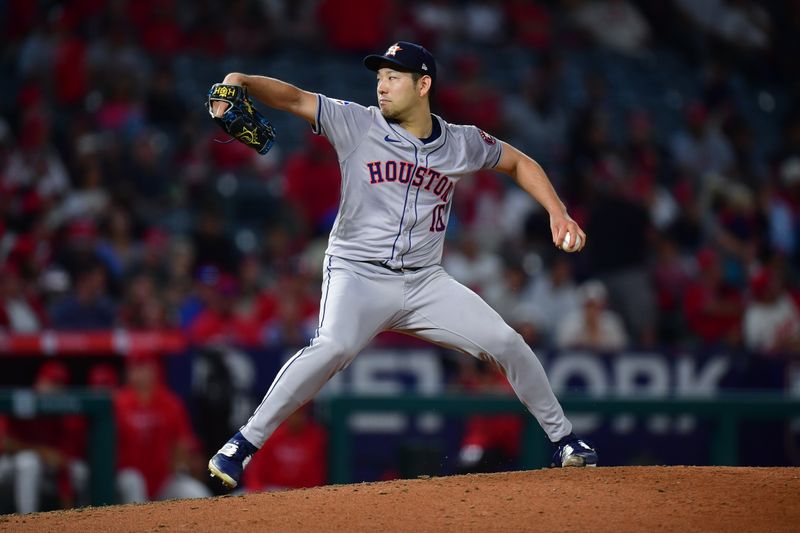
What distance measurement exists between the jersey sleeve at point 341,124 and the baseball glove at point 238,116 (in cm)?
31

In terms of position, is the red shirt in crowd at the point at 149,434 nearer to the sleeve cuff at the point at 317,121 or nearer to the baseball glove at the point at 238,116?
the sleeve cuff at the point at 317,121

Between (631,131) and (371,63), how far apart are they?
8.34m

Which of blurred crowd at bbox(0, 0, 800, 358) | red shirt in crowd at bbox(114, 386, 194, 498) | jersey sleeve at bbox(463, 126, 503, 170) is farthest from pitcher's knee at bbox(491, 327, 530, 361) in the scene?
blurred crowd at bbox(0, 0, 800, 358)

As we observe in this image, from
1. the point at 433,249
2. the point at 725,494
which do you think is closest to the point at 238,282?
the point at 433,249

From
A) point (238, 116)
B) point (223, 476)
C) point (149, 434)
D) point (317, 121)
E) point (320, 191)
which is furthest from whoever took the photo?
point (320, 191)

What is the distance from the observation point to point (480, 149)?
564 cm

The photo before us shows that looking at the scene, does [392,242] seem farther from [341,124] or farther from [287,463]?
[287,463]

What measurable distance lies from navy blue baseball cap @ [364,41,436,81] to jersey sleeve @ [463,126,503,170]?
341 millimetres

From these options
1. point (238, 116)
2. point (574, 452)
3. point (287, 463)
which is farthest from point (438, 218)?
point (287, 463)

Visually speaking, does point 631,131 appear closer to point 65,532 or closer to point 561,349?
point 561,349

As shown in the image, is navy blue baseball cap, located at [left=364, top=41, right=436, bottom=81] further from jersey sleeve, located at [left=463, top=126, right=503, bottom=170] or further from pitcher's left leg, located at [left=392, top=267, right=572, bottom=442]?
pitcher's left leg, located at [left=392, top=267, right=572, bottom=442]

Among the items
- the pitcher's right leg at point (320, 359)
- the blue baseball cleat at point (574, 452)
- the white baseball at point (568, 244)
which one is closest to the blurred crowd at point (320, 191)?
the blue baseball cleat at point (574, 452)

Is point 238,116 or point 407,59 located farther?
point 407,59

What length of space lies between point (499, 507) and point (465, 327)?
32.8 inches
